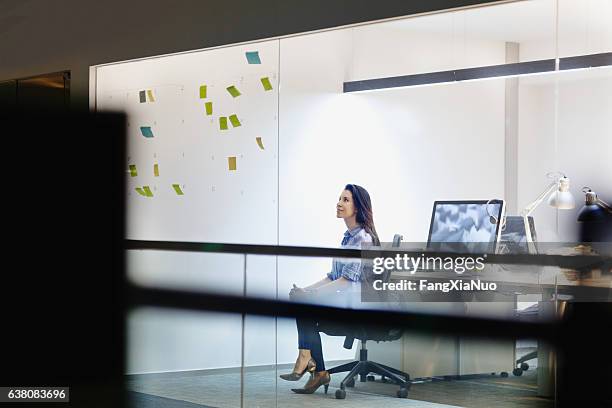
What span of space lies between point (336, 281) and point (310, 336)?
0.33m

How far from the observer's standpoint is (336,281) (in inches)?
210

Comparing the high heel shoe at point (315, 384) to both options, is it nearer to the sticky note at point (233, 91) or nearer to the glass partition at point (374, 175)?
the glass partition at point (374, 175)

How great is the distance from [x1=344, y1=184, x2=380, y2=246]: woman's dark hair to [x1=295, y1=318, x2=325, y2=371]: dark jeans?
593 millimetres

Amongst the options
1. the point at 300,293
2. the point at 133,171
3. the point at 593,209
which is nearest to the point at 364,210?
the point at 300,293

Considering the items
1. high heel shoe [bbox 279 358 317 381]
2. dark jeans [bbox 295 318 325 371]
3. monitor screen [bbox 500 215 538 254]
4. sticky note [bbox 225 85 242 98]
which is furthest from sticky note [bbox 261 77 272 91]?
monitor screen [bbox 500 215 538 254]

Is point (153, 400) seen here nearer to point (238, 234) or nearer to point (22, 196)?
point (238, 234)

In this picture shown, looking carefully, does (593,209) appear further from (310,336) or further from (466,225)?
(310,336)

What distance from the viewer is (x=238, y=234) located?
5.82m

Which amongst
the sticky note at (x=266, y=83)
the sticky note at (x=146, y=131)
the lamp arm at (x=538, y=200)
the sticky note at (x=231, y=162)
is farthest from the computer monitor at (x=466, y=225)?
the sticky note at (x=146, y=131)

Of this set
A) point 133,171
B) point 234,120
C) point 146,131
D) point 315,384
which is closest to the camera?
point 315,384

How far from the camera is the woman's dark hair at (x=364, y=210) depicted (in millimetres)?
5094

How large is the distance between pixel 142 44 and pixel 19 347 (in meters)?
2.34

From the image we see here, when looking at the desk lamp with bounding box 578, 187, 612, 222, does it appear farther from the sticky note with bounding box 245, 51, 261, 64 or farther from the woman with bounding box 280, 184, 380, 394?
the sticky note with bounding box 245, 51, 261, 64

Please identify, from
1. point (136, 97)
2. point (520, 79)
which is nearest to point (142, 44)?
point (136, 97)
